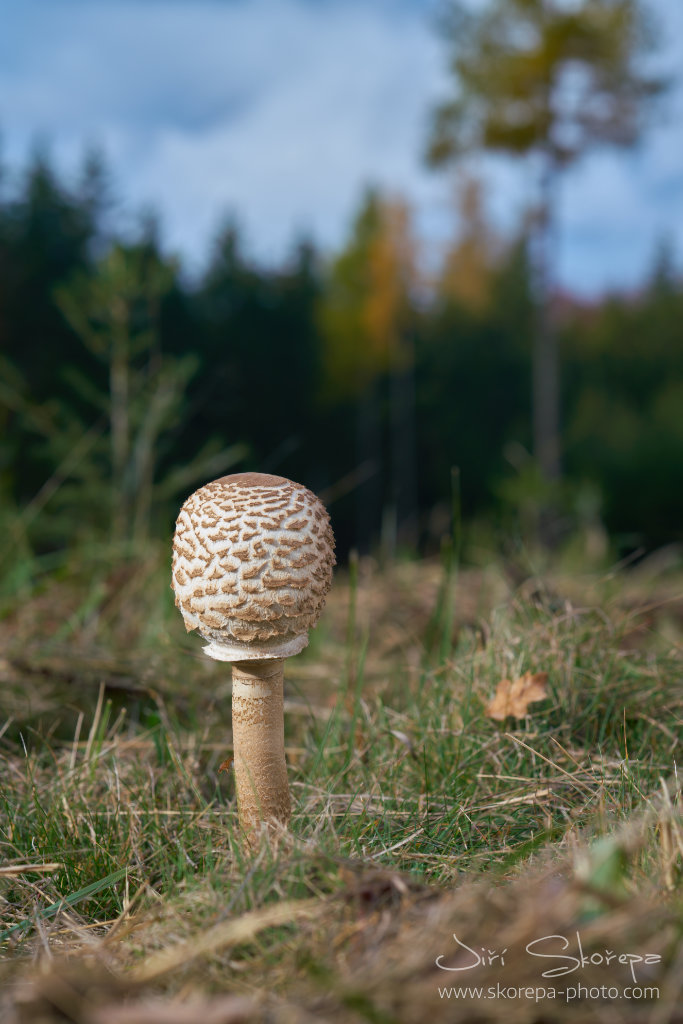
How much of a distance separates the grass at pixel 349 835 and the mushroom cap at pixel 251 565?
1.41 ft

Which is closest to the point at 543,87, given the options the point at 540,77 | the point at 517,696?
the point at 540,77

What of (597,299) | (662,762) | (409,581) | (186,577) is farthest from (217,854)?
(597,299)

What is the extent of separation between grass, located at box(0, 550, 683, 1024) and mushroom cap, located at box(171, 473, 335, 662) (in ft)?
1.41

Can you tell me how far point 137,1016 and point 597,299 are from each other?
4283 centimetres

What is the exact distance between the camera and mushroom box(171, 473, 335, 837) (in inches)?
66.9

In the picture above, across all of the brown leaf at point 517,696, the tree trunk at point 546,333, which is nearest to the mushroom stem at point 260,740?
the brown leaf at point 517,696

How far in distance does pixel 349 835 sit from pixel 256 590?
0.58 metres

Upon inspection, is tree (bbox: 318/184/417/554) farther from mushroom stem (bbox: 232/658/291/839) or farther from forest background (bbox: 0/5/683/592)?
mushroom stem (bbox: 232/658/291/839)

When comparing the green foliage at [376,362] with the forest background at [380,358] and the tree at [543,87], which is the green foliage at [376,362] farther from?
the tree at [543,87]

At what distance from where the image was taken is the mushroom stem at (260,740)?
73.4 inches

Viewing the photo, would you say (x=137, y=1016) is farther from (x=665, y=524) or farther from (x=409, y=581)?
(x=665, y=524)

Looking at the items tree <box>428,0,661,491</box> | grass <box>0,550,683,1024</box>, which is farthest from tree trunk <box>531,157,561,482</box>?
grass <box>0,550,683,1024</box>

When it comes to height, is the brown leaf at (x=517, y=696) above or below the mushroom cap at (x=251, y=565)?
below

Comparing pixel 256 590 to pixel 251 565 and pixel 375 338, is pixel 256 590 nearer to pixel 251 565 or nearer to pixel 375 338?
pixel 251 565
